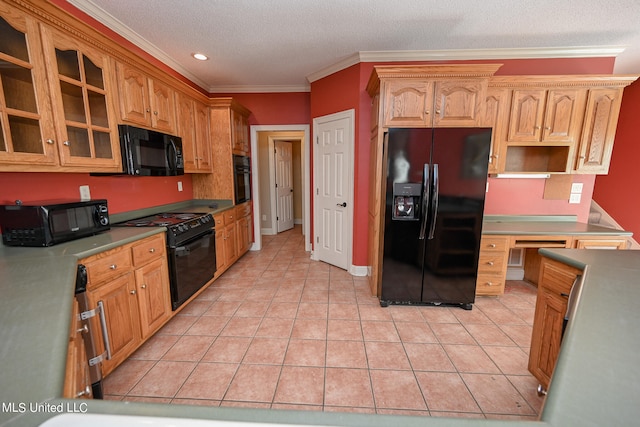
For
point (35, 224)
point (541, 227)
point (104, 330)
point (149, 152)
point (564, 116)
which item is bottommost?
point (104, 330)

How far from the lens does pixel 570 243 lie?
2527 millimetres

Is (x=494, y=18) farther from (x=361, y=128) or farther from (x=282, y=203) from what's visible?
(x=282, y=203)

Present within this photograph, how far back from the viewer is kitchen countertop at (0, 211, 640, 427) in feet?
1.63

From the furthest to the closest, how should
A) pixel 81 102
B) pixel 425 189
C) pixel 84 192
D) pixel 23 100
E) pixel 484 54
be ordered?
pixel 484 54, pixel 425 189, pixel 84 192, pixel 81 102, pixel 23 100

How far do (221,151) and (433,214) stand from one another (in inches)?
109

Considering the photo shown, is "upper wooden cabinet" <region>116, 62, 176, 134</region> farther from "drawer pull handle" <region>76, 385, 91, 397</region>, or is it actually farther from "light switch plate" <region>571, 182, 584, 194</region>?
"light switch plate" <region>571, 182, 584, 194</region>

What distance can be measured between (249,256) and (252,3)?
3.23m

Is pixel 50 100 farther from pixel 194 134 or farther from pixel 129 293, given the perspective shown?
pixel 194 134

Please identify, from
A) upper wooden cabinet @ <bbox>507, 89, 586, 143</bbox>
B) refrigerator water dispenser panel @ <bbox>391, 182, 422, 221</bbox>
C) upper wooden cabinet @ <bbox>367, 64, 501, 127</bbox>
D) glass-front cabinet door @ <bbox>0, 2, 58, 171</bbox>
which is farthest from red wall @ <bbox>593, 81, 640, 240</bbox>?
glass-front cabinet door @ <bbox>0, 2, 58, 171</bbox>

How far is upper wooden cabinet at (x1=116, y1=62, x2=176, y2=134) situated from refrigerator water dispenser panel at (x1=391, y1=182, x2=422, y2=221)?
2361mm

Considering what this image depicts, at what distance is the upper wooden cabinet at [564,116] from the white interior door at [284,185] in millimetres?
3876

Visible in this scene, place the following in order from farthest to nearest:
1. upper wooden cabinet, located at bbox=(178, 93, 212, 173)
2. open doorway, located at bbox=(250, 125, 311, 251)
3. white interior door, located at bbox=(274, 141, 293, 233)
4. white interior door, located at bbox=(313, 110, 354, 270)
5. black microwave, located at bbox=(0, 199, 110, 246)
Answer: white interior door, located at bbox=(274, 141, 293, 233) → open doorway, located at bbox=(250, 125, 311, 251) → white interior door, located at bbox=(313, 110, 354, 270) → upper wooden cabinet, located at bbox=(178, 93, 212, 173) → black microwave, located at bbox=(0, 199, 110, 246)

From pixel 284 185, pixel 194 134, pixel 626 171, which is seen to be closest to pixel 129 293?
pixel 194 134

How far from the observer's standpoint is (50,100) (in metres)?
1.56
